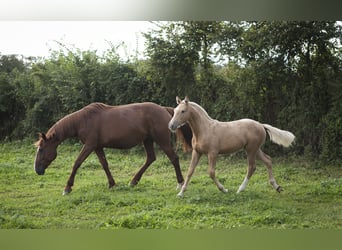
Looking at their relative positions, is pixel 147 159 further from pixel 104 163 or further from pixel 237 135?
pixel 237 135

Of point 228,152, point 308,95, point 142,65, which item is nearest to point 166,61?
point 142,65

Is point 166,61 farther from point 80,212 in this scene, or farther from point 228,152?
point 80,212

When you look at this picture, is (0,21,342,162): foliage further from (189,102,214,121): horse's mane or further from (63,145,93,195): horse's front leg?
(63,145,93,195): horse's front leg

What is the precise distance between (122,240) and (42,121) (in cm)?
147

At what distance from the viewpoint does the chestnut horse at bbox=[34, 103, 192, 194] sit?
4.43 metres

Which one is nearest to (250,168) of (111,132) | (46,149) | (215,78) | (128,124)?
(215,78)

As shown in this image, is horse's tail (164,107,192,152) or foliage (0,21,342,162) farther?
foliage (0,21,342,162)

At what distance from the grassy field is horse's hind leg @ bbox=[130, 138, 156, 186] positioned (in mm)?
48

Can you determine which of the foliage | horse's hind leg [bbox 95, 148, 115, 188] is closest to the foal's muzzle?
the foliage

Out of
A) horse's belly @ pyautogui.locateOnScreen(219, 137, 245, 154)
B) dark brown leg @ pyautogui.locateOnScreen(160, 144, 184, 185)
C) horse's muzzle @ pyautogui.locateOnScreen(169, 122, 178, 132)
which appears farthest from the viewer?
dark brown leg @ pyautogui.locateOnScreen(160, 144, 184, 185)

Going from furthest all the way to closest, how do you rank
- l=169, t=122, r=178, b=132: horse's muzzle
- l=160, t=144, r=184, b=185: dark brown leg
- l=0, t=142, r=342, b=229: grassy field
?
l=160, t=144, r=184, b=185: dark brown leg < l=169, t=122, r=178, b=132: horse's muzzle < l=0, t=142, r=342, b=229: grassy field

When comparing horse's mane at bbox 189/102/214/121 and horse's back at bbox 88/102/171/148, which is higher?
horse's mane at bbox 189/102/214/121

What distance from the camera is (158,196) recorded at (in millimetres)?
4312

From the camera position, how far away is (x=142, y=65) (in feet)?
15.6
